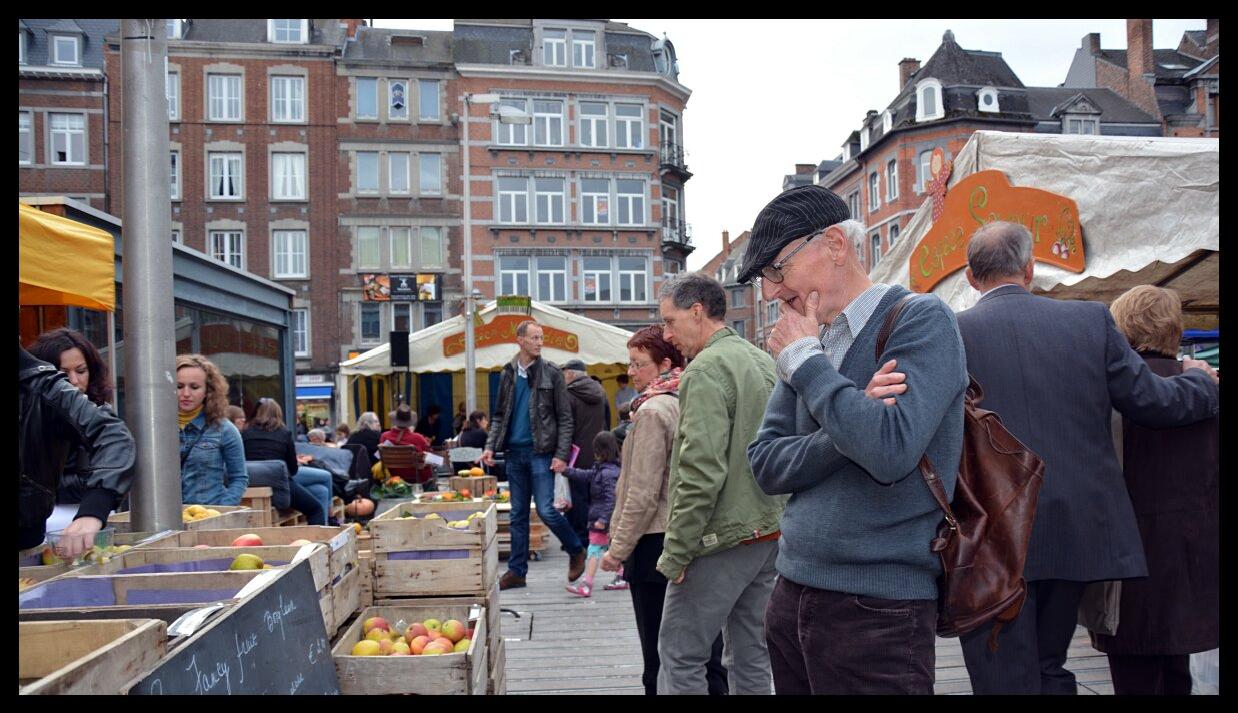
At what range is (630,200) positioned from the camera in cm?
3475

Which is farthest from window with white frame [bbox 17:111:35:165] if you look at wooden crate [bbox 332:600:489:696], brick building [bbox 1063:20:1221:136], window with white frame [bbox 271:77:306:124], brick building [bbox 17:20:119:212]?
brick building [bbox 1063:20:1221:136]

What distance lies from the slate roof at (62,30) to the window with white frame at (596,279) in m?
18.8

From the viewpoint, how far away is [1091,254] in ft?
13.1

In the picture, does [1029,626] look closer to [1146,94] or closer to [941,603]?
[941,603]

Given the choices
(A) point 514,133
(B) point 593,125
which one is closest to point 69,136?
(A) point 514,133

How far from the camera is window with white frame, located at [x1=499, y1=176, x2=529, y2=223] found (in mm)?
34094

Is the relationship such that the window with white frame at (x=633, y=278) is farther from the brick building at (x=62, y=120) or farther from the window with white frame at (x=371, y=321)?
the brick building at (x=62, y=120)

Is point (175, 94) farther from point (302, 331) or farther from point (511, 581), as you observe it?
point (511, 581)

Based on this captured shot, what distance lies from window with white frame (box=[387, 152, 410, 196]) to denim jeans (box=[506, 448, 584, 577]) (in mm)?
27553

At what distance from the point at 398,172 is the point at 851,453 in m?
33.2

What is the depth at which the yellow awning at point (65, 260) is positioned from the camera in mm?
4219

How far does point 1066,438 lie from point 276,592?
2.34 meters

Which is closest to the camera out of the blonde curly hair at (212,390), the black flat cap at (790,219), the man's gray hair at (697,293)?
the black flat cap at (790,219)

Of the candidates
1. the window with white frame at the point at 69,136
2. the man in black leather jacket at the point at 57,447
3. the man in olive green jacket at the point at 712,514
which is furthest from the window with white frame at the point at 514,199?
the man in olive green jacket at the point at 712,514
